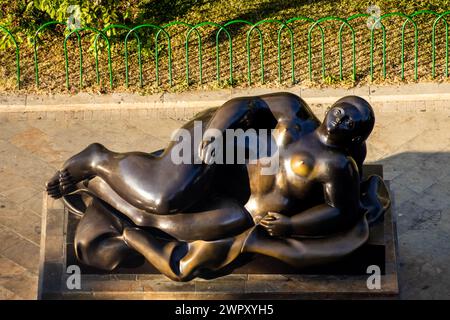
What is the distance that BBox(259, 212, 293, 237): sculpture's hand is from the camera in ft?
47.5

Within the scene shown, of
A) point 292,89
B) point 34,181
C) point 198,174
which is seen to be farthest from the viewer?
point 292,89

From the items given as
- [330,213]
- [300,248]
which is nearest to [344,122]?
[330,213]

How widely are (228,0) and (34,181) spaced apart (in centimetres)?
519

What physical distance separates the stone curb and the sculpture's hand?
4.76 m

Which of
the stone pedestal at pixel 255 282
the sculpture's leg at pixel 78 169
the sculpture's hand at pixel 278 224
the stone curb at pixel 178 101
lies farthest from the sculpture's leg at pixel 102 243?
the stone curb at pixel 178 101

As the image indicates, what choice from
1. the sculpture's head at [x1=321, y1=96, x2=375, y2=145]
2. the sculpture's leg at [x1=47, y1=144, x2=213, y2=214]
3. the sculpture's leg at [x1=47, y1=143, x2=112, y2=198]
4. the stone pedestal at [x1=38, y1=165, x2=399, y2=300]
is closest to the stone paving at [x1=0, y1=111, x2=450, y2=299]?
the stone pedestal at [x1=38, y1=165, x2=399, y2=300]

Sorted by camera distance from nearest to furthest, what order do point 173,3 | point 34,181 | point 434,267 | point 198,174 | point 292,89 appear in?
1. point 198,174
2. point 434,267
3. point 34,181
4. point 292,89
5. point 173,3

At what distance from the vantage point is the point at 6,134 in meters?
18.9

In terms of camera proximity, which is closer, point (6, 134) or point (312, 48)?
point (6, 134)

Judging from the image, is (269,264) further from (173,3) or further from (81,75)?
(173,3)

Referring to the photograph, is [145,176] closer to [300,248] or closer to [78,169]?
[78,169]

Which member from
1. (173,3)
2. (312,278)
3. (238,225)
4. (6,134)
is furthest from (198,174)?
(173,3)

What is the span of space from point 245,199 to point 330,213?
0.93 meters

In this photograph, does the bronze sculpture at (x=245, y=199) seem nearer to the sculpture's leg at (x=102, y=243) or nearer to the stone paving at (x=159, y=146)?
the sculpture's leg at (x=102, y=243)
